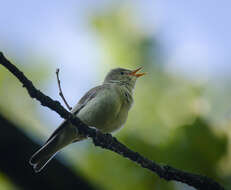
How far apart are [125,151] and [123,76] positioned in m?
3.28

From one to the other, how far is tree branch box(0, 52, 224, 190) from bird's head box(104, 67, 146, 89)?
273 centimetres

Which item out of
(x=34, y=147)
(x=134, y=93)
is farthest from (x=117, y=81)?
(x=34, y=147)

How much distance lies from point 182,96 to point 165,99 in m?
0.28

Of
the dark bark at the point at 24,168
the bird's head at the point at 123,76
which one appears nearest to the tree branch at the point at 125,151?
the dark bark at the point at 24,168

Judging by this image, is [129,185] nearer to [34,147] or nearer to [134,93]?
[34,147]

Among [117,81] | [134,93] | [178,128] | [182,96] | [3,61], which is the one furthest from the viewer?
[117,81]

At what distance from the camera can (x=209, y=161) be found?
2713mm

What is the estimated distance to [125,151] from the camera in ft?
10.5

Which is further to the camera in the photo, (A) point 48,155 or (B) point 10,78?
(B) point 10,78

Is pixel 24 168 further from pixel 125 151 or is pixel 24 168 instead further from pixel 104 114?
pixel 104 114

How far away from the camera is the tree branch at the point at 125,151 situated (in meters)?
2.53

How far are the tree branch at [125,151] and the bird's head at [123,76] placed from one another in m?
2.73

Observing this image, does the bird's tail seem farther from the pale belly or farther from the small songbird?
the pale belly

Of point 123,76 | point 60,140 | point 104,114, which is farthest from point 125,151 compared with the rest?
point 123,76
